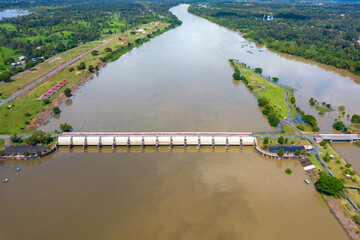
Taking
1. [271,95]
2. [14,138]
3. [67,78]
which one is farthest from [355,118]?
[67,78]

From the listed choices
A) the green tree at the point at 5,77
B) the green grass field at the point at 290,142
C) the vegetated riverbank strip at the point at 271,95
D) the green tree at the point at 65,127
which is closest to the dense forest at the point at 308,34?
the vegetated riverbank strip at the point at 271,95

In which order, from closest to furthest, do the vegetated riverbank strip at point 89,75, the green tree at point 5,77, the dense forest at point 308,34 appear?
the vegetated riverbank strip at point 89,75 < the green tree at point 5,77 < the dense forest at point 308,34

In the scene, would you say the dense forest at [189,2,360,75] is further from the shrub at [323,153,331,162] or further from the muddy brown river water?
the muddy brown river water

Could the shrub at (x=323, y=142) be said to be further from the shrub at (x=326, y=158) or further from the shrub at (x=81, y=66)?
the shrub at (x=81, y=66)

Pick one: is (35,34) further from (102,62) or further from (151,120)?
(151,120)

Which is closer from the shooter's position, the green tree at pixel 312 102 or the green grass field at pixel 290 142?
the green grass field at pixel 290 142

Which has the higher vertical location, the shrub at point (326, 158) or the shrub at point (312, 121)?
the shrub at point (312, 121)

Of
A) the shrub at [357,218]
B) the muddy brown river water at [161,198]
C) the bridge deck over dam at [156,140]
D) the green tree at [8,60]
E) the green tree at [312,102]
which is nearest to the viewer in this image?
the shrub at [357,218]

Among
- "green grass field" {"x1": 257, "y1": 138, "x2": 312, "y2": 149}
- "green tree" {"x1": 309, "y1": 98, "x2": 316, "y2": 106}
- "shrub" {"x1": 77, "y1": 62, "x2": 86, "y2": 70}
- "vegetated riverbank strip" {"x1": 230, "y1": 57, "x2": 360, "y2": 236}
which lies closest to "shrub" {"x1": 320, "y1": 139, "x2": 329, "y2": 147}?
"vegetated riverbank strip" {"x1": 230, "y1": 57, "x2": 360, "y2": 236}

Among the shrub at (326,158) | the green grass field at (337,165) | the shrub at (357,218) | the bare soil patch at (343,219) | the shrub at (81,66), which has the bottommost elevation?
the bare soil patch at (343,219)
